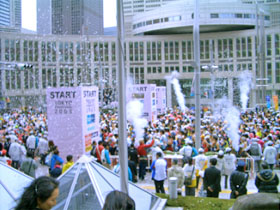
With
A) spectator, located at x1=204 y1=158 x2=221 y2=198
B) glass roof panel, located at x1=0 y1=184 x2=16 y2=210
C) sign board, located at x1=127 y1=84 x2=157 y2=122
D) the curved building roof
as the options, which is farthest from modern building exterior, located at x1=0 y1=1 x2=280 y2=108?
glass roof panel, located at x1=0 y1=184 x2=16 y2=210

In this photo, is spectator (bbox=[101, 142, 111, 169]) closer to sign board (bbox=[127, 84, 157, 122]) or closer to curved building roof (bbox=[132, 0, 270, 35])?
sign board (bbox=[127, 84, 157, 122])

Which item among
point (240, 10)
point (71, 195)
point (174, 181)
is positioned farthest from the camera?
point (240, 10)

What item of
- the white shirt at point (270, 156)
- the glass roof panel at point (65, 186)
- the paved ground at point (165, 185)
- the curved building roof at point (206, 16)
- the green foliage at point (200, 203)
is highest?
the curved building roof at point (206, 16)

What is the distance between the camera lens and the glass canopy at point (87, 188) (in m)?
5.73

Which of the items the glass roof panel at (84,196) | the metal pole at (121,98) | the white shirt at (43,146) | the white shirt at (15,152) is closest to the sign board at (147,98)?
the white shirt at (43,146)

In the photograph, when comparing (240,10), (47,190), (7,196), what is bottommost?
(7,196)

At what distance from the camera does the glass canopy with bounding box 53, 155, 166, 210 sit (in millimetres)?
5734

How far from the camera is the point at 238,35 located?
212 ft

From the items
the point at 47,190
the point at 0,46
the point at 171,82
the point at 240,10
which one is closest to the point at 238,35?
the point at 240,10

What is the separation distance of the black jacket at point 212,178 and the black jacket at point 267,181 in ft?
3.49

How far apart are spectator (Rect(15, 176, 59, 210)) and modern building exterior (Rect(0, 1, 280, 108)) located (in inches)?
2196

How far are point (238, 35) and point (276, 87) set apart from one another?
11741mm

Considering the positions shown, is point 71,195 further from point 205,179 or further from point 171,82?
point 171,82

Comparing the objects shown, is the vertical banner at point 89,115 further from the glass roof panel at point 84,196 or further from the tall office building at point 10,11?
the glass roof panel at point 84,196
